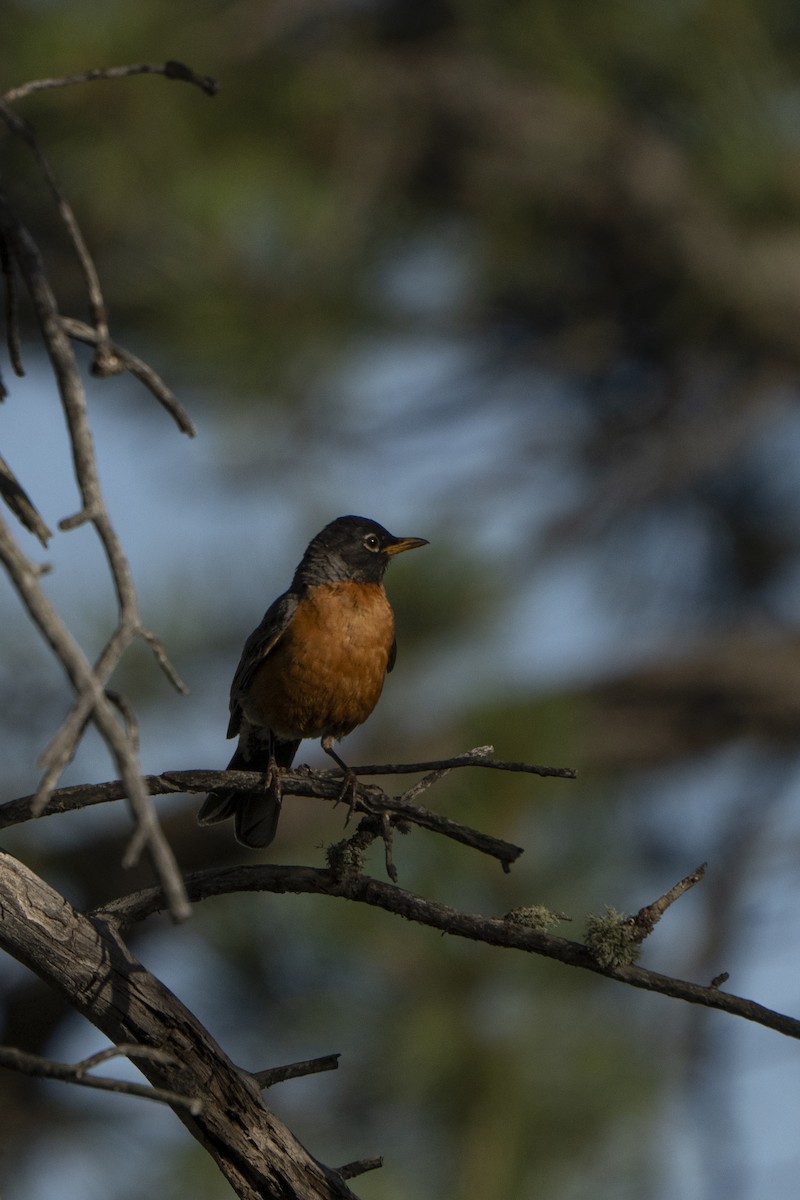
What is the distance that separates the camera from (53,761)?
1.58 m

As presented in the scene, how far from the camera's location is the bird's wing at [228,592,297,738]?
4.63 meters

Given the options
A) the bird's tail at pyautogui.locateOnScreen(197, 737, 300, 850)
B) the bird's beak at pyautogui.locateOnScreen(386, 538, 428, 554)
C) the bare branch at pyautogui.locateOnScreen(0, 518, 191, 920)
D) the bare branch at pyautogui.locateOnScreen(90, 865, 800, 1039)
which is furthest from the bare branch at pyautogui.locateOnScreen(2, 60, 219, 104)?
the bird's beak at pyautogui.locateOnScreen(386, 538, 428, 554)

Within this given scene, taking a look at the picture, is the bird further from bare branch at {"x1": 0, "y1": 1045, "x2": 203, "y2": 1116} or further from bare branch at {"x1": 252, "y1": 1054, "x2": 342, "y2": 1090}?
bare branch at {"x1": 0, "y1": 1045, "x2": 203, "y2": 1116}

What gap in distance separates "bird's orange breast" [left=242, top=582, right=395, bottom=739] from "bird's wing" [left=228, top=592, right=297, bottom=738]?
0.07 feet

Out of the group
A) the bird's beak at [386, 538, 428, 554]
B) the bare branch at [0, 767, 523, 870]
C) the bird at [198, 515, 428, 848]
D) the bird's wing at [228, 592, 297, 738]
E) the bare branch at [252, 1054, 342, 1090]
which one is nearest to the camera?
the bare branch at [0, 767, 523, 870]

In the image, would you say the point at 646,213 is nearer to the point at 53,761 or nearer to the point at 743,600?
the point at 743,600

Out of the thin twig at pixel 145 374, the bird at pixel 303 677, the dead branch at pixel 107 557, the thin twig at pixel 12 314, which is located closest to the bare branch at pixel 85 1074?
the dead branch at pixel 107 557

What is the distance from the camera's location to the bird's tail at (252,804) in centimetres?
428

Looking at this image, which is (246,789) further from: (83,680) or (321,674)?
(321,674)

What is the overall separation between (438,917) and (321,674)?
212 cm

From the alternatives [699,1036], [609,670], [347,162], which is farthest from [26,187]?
[699,1036]

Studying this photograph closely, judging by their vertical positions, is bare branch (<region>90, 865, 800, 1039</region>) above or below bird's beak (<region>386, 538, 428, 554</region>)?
below

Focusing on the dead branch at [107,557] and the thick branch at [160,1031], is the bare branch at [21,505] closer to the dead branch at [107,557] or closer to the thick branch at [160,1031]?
the dead branch at [107,557]

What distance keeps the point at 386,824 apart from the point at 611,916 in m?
0.43
